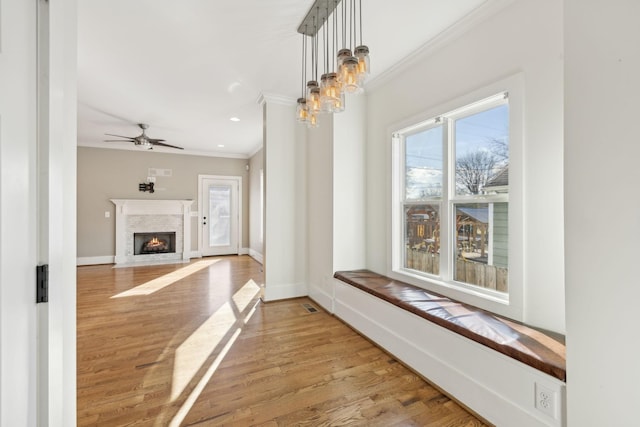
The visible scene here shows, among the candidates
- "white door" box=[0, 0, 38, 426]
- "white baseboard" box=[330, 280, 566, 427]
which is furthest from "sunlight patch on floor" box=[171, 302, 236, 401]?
"white baseboard" box=[330, 280, 566, 427]

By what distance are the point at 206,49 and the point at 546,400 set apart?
350 cm

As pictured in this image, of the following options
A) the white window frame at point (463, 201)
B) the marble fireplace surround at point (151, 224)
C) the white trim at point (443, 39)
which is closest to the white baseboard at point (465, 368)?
the white window frame at point (463, 201)

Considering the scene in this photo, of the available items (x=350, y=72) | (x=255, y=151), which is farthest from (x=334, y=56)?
(x=255, y=151)

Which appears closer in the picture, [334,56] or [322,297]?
[334,56]

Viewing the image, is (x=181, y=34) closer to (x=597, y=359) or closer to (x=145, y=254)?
(x=597, y=359)

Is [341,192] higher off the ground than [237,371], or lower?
higher

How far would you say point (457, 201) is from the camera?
7.80 ft

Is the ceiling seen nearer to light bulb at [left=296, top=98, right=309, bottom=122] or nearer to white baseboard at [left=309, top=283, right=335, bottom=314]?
light bulb at [left=296, top=98, right=309, bottom=122]

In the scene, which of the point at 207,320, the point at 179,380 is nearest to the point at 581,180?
the point at 179,380

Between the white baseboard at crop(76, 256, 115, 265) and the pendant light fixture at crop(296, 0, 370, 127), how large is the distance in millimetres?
6426

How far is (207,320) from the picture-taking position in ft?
10.0

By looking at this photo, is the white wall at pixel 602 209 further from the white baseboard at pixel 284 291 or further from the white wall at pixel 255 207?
the white wall at pixel 255 207

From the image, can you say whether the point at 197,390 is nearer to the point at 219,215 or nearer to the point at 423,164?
the point at 423,164

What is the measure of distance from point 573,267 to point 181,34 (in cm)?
311
